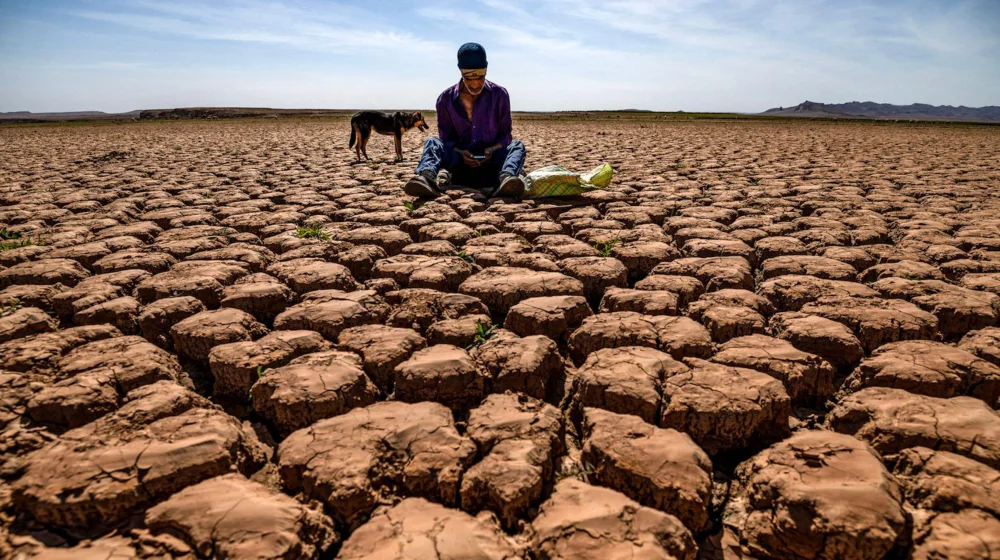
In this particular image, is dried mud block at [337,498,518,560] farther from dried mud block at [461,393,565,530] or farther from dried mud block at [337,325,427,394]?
dried mud block at [337,325,427,394]

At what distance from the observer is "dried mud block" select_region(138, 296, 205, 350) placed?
5.68 feet

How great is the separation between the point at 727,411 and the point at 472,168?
3337mm

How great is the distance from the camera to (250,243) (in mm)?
2664

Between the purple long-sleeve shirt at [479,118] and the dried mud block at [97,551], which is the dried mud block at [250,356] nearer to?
the dried mud block at [97,551]

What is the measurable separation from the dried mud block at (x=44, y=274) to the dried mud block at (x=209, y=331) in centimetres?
83

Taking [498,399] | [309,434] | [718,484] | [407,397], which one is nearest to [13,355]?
[309,434]

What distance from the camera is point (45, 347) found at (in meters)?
1.56

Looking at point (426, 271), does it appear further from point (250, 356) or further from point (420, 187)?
point (420, 187)

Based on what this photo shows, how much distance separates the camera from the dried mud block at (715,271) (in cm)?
208

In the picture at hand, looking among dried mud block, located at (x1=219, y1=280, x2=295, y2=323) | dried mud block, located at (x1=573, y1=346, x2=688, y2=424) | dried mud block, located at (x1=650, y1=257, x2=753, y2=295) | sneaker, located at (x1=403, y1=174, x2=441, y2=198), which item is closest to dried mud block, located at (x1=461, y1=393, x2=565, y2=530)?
dried mud block, located at (x1=573, y1=346, x2=688, y2=424)

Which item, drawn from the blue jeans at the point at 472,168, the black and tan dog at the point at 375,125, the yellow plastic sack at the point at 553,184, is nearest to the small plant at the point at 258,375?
the yellow plastic sack at the point at 553,184

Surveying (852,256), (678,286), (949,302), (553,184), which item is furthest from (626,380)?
(553,184)

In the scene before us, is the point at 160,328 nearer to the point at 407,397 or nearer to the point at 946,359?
the point at 407,397

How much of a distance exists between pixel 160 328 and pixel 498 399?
1.22 meters
